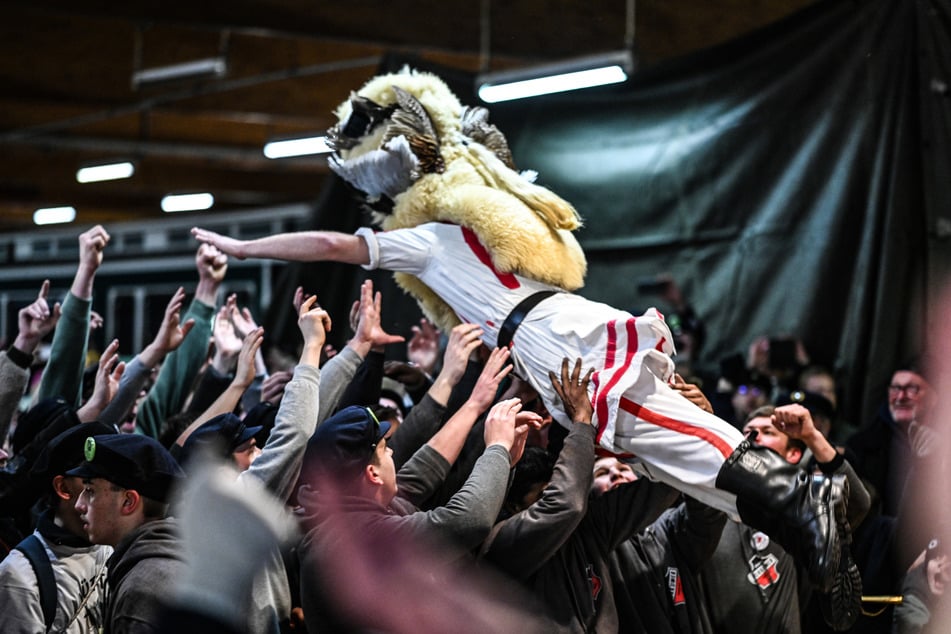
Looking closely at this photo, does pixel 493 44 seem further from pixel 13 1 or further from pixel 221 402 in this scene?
pixel 221 402

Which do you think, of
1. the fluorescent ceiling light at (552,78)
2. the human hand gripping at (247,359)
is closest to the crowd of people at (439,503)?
the human hand gripping at (247,359)

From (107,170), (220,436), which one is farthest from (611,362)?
(107,170)

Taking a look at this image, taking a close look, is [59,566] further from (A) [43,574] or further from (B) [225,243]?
(B) [225,243]

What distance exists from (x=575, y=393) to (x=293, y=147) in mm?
7487

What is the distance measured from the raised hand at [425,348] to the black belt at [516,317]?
140 centimetres

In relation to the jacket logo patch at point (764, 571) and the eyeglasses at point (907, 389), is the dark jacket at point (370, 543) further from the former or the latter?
the eyeglasses at point (907, 389)

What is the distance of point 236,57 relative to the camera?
978 centimetres

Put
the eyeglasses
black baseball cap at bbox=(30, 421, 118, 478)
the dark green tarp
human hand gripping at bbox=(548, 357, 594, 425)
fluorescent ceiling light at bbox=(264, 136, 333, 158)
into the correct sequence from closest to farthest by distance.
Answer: black baseball cap at bbox=(30, 421, 118, 478)
human hand gripping at bbox=(548, 357, 594, 425)
the eyeglasses
the dark green tarp
fluorescent ceiling light at bbox=(264, 136, 333, 158)

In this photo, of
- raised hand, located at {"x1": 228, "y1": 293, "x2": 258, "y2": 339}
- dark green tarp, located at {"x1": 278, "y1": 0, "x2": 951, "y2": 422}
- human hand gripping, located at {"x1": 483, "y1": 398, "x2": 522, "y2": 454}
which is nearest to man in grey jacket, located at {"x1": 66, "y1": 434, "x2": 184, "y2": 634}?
human hand gripping, located at {"x1": 483, "y1": 398, "x2": 522, "y2": 454}

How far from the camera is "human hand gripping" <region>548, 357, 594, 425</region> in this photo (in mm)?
2980

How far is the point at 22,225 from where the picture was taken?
16484mm

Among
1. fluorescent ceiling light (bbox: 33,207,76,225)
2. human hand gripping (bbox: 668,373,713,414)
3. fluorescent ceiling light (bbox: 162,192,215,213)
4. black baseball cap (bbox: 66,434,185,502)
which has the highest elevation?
human hand gripping (bbox: 668,373,713,414)

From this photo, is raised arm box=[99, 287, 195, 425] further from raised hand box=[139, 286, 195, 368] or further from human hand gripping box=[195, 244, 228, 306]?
human hand gripping box=[195, 244, 228, 306]

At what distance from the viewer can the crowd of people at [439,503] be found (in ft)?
8.26
